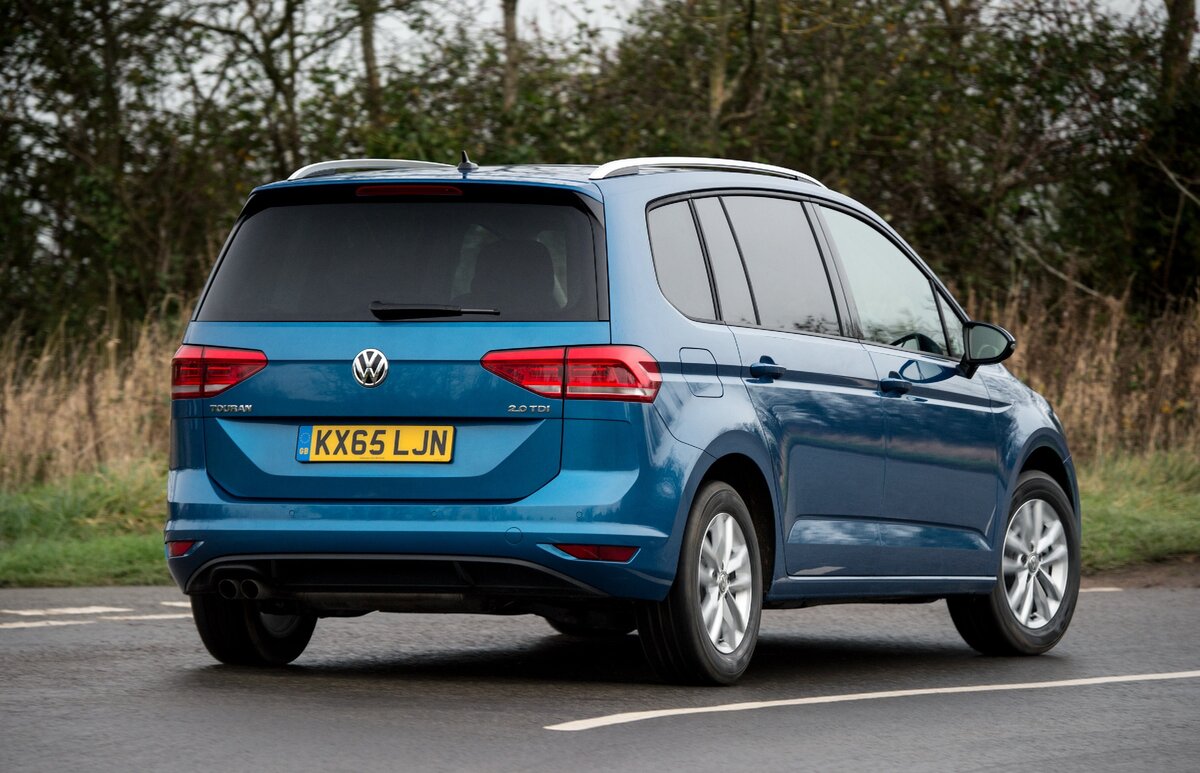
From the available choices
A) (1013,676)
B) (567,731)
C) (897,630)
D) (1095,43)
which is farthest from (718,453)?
(1095,43)

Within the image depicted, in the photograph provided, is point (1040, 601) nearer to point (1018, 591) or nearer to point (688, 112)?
point (1018, 591)

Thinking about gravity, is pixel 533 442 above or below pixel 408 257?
below

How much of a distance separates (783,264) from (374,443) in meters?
2.01

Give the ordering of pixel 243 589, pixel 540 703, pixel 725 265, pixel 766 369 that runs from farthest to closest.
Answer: pixel 725 265, pixel 766 369, pixel 243 589, pixel 540 703

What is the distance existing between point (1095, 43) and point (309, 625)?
16927 millimetres

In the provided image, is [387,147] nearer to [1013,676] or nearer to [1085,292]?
[1085,292]

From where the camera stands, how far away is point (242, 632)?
25.9ft

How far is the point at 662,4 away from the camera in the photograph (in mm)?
21875

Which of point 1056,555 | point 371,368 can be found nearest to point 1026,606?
point 1056,555

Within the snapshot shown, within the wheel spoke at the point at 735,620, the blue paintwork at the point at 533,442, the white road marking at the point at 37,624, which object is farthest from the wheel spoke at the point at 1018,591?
the white road marking at the point at 37,624

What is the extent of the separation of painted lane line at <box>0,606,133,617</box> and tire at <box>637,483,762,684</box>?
386 centimetres

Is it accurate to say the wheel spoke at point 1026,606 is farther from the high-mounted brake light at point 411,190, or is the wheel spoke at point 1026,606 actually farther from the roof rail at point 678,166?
the high-mounted brake light at point 411,190

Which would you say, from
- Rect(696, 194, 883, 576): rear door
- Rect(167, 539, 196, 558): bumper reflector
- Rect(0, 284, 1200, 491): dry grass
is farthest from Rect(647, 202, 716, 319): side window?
Rect(0, 284, 1200, 491): dry grass

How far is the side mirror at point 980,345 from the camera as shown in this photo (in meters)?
9.06
